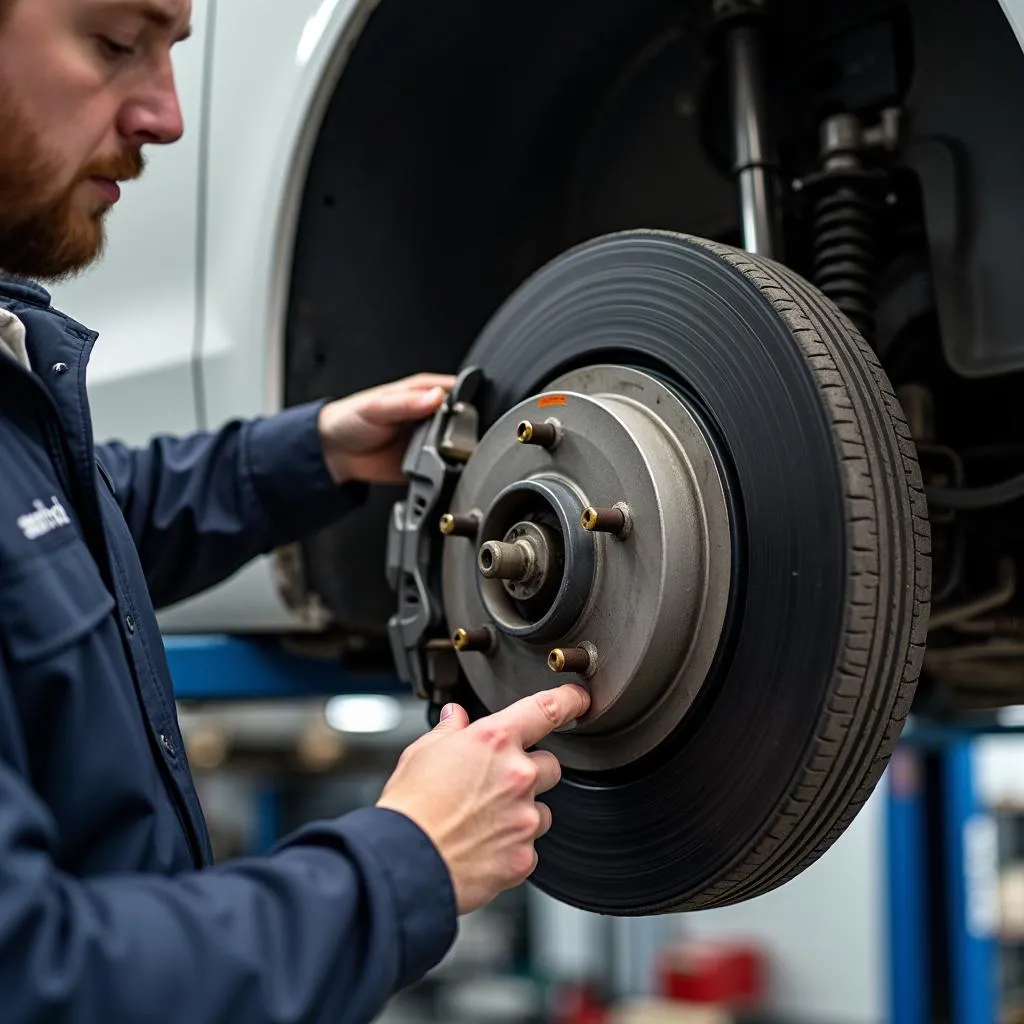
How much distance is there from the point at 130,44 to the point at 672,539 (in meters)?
0.42

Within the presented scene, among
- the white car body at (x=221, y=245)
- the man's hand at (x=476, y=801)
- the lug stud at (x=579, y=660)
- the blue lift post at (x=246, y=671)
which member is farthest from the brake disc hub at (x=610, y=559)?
the blue lift post at (x=246, y=671)

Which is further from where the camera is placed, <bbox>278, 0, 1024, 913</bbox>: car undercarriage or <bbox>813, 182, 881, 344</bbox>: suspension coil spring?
<bbox>813, 182, 881, 344</bbox>: suspension coil spring

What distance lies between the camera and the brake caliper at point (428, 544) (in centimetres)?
86

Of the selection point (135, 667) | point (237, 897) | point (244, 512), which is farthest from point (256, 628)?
point (237, 897)

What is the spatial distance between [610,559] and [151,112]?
0.39 metres

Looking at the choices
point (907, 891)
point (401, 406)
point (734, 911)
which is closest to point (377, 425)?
point (401, 406)

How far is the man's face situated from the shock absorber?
0.45 meters

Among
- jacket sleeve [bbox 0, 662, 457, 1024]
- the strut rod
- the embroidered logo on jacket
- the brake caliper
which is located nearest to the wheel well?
the strut rod

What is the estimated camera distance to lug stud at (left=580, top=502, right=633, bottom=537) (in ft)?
2.31

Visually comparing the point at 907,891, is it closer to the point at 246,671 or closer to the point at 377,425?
the point at 246,671

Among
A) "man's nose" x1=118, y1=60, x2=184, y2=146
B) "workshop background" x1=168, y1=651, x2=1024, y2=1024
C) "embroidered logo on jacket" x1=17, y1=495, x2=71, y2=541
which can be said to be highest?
"man's nose" x1=118, y1=60, x2=184, y2=146

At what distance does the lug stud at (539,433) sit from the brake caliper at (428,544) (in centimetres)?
12

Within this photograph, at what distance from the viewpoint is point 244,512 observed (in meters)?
1.04

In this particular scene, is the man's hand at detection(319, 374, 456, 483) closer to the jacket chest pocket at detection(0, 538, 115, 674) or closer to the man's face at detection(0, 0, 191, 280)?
the man's face at detection(0, 0, 191, 280)
